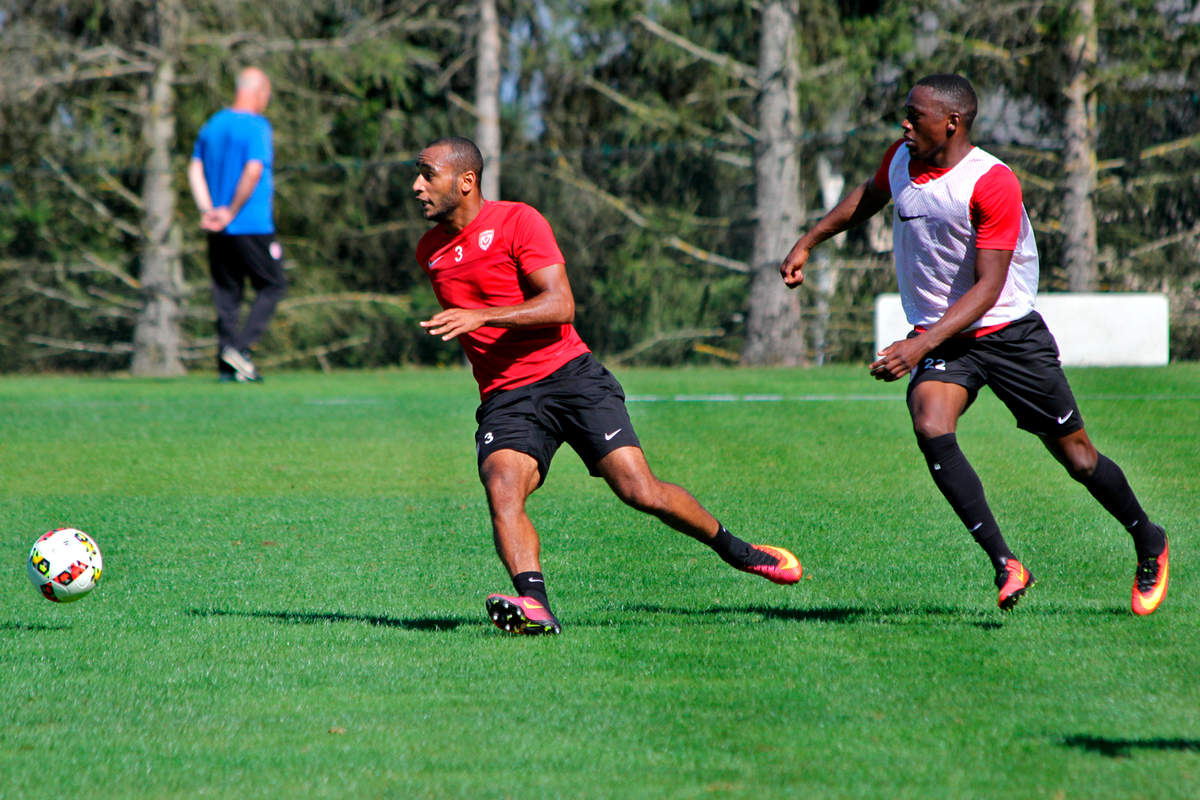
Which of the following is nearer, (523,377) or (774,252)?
(523,377)

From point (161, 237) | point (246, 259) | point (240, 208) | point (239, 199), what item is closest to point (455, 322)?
point (239, 199)

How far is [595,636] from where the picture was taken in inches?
211

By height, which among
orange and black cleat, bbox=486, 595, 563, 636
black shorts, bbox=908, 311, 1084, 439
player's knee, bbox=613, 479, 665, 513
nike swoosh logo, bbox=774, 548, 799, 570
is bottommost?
orange and black cleat, bbox=486, 595, 563, 636

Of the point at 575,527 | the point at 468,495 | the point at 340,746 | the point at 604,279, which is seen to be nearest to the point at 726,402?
the point at 468,495

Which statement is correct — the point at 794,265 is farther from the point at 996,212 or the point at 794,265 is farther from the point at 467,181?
the point at 467,181

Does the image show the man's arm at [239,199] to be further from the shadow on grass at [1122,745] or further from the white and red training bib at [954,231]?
the shadow on grass at [1122,745]

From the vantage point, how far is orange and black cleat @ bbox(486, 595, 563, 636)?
17.3 ft

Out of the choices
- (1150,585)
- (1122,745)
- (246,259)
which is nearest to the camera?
(1122,745)

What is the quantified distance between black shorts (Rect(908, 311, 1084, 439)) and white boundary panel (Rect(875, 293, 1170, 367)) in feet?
37.5

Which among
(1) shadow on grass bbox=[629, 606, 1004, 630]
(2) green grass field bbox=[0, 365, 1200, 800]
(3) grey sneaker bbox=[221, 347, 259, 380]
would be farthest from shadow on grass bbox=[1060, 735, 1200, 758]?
(3) grey sneaker bbox=[221, 347, 259, 380]

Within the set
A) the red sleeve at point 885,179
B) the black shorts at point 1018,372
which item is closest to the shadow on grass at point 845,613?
the black shorts at point 1018,372

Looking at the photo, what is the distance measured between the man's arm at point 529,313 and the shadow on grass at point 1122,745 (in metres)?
2.39

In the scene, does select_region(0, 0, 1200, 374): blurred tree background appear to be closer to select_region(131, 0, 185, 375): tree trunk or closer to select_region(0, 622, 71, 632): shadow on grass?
select_region(131, 0, 185, 375): tree trunk

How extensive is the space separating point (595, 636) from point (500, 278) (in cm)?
142
